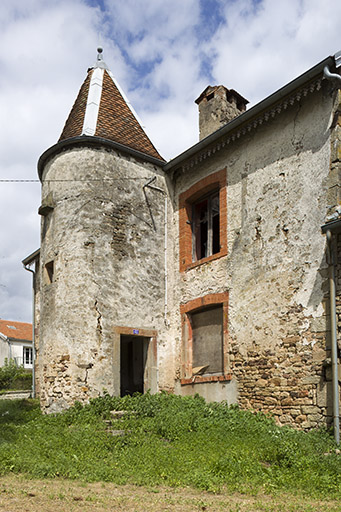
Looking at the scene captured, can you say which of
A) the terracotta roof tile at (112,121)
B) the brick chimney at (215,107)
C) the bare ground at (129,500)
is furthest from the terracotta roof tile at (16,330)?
the bare ground at (129,500)

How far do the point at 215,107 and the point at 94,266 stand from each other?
20.2 feet

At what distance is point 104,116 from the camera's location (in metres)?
12.7

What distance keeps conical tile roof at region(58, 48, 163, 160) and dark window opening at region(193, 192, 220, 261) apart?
1.86m

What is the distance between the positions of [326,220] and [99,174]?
556 centimetres

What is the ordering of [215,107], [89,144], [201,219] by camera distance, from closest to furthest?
[89,144] → [201,219] → [215,107]

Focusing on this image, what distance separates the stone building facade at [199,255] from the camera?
356 inches

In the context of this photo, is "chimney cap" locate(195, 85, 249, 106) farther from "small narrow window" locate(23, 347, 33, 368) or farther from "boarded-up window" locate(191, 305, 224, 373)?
"small narrow window" locate(23, 347, 33, 368)

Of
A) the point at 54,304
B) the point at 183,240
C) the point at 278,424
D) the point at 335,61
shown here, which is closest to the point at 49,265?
the point at 54,304

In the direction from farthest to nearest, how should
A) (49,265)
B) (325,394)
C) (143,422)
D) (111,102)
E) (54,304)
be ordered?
(111,102), (49,265), (54,304), (143,422), (325,394)

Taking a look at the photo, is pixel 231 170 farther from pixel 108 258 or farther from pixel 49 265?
pixel 49 265

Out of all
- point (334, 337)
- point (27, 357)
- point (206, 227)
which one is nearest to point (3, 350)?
point (27, 357)

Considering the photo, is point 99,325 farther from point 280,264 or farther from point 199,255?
point 280,264

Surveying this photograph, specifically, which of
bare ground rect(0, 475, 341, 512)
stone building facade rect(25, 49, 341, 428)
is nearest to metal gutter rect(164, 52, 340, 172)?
stone building facade rect(25, 49, 341, 428)

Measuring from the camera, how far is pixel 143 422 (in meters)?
9.02
